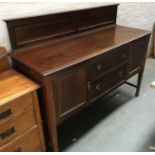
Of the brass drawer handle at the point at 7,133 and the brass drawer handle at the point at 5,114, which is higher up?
the brass drawer handle at the point at 5,114

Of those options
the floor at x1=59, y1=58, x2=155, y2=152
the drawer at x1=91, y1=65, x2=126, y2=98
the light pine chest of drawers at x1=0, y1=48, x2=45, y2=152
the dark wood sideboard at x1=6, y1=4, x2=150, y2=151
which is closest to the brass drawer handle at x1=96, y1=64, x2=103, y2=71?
the dark wood sideboard at x1=6, y1=4, x2=150, y2=151

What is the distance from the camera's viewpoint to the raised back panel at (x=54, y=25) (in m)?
1.46

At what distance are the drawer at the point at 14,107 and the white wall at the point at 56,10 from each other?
0.54m

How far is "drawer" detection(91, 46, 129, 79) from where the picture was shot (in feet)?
4.91

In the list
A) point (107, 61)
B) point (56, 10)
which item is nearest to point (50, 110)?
point (107, 61)

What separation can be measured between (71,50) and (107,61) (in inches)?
12.6

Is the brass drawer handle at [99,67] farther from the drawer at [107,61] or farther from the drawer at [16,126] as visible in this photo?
the drawer at [16,126]

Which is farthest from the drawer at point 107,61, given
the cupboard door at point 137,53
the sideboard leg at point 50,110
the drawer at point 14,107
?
the drawer at point 14,107

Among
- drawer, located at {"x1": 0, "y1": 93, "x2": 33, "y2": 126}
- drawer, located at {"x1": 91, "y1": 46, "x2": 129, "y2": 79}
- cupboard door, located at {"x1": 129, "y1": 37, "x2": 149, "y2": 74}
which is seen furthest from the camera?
cupboard door, located at {"x1": 129, "y1": 37, "x2": 149, "y2": 74}

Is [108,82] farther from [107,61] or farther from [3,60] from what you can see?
[3,60]

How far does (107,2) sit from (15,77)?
1.39 metres

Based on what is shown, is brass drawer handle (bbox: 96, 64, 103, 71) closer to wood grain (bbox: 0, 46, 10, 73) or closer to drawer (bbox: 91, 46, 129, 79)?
drawer (bbox: 91, 46, 129, 79)

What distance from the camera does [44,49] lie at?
1548 millimetres

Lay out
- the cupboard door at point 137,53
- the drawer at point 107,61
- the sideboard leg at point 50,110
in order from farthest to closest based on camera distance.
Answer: the cupboard door at point 137,53 < the drawer at point 107,61 < the sideboard leg at point 50,110
